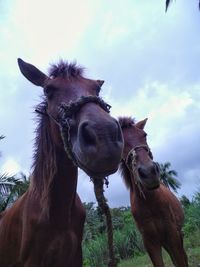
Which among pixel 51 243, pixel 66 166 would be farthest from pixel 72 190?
pixel 51 243

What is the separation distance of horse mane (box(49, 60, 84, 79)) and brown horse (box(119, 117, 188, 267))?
8.30ft

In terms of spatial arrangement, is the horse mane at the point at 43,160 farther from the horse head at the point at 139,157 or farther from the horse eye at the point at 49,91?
the horse head at the point at 139,157

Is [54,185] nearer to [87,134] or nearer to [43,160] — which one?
[43,160]

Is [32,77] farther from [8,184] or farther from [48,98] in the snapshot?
[8,184]

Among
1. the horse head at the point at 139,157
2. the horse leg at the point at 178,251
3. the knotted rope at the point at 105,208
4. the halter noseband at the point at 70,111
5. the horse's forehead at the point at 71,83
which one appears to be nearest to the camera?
the halter noseband at the point at 70,111

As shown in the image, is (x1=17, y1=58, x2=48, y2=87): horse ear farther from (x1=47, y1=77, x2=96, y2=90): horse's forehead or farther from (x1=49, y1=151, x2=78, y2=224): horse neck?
(x1=49, y1=151, x2=78, y2=224): horse neck

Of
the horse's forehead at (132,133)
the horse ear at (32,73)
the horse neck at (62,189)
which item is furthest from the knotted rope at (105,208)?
the horse's forehead at (132,133)

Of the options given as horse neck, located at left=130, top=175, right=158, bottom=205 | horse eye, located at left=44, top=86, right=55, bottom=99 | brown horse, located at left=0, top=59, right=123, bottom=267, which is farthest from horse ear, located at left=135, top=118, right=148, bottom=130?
horse eye, located at left=44, top=86, right=55, bottom=99

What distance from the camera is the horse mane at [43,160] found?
448cm

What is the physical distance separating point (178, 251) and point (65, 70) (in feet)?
13.0

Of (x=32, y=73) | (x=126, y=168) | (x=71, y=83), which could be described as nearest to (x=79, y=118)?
(x=71, y=83)

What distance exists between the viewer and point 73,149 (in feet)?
11.8

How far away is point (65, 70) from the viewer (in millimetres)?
4449

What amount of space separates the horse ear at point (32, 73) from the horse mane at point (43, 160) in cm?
23
